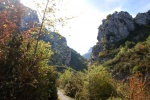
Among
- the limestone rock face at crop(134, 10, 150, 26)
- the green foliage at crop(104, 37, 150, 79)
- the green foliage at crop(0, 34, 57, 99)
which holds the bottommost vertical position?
the green foliage at crop(0, 34, 57, 99)

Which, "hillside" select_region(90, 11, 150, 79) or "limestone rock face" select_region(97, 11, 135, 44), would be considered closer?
"hillside" select_region(90, 11, 150, 79)

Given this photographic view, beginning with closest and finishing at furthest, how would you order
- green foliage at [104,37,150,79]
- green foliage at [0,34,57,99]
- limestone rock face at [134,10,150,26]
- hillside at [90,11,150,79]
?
green foliage at [0,34,57,99]
green foliage at [104,37,150,79]
hillside at [90,11,150,79]
limestone rock face at [134,10,150,26]

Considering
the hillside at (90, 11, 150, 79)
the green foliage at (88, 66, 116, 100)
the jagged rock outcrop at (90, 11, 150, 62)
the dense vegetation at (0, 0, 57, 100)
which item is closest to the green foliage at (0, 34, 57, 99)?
the dense vegetation at (0, 0, 57, 100)

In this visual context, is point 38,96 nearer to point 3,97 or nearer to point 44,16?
point 3,97

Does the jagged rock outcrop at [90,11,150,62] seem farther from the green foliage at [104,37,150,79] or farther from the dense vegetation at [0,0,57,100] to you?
the dense vegetation at [0,0,57,100]

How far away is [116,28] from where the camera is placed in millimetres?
95500

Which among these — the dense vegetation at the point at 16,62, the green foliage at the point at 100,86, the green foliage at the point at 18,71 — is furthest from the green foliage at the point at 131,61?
the green foliage at the point at 18,71

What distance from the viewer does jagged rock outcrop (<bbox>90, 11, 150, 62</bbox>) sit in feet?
313

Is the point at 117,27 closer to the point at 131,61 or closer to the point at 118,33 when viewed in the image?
the point at 118,33

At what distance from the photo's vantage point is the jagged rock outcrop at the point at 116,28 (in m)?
95.5

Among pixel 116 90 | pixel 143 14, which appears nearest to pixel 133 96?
pixel 116 90

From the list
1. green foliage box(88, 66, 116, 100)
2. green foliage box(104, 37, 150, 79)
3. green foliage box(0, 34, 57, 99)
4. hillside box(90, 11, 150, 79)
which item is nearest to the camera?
green foliage box(0, 34, 57, 99)

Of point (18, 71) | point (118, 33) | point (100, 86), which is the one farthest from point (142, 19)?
point (18, 71)

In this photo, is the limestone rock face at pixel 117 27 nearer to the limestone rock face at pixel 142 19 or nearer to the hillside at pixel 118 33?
the hillside at pixel 118 33
